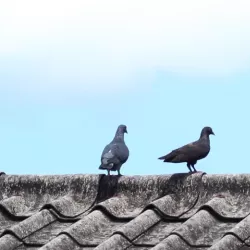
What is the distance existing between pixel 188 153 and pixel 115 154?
101cm

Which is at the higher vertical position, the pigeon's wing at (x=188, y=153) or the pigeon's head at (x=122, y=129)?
the pigeon's head at (x=122, y=129)

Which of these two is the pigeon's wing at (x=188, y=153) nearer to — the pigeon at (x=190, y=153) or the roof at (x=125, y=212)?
the pigeon at (x=190, y=153)

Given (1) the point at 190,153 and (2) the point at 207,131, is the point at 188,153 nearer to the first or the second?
(1) the point at 190,153

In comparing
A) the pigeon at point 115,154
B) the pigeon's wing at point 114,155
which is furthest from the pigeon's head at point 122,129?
the pigeon's wing at point 114,155

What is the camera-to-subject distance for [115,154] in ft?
30.0

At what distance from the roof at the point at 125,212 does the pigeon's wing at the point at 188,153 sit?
1.91 metres

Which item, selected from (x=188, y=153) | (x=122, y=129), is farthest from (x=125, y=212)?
(x=122, y=129)

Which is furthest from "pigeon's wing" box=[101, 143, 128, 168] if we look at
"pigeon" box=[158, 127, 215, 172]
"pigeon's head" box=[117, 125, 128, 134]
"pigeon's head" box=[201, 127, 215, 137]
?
"pigeon's head" box=[201, 127, 215, 137]

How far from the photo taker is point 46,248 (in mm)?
5215

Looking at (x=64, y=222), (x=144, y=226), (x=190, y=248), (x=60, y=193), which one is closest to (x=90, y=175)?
(x=60, y=193)

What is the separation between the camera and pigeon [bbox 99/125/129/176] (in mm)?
8938

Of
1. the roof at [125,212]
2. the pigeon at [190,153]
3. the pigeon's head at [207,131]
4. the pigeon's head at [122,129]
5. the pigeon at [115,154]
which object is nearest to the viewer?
the roof at [125,212]

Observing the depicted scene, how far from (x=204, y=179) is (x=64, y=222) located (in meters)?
1.02

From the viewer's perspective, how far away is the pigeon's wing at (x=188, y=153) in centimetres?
839
